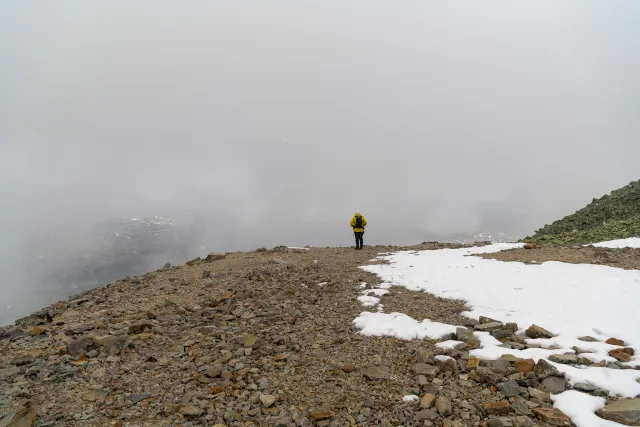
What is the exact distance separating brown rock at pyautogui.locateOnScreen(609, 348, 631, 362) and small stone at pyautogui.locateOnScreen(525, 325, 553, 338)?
3.96 feet

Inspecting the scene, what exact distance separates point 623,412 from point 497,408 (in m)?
1.70

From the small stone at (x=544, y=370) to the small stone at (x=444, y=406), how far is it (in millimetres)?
1894

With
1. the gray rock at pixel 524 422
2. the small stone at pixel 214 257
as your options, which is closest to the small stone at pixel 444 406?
the gray rock at pixel 524 422

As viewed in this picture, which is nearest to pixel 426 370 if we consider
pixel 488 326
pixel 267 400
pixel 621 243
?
pixel 488 326

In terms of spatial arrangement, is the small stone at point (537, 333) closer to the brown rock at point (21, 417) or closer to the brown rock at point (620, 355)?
the brown rock at point (620, 355)

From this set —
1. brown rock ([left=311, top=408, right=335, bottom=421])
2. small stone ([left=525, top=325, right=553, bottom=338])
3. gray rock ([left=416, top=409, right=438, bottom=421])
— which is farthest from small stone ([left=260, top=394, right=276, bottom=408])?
small stone ([left=525, top=325, right=553, bottom=338])

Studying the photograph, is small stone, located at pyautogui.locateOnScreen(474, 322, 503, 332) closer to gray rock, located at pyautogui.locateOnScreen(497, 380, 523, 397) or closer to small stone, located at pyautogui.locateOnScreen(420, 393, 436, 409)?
gray rock, located at pyautogui.locateOnScreen(497, 380, 523, 397)

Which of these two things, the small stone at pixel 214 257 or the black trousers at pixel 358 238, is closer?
the small stone at pixel 214 257

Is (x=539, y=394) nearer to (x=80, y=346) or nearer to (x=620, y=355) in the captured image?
(x=620, y=355)

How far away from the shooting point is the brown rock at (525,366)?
664 centimetres

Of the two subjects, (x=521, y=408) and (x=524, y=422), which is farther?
(x=521, y=408)

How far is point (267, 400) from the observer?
6.73 meters

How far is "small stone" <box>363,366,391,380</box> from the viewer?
7.16 m

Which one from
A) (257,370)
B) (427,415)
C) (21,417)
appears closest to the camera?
(427,415)
